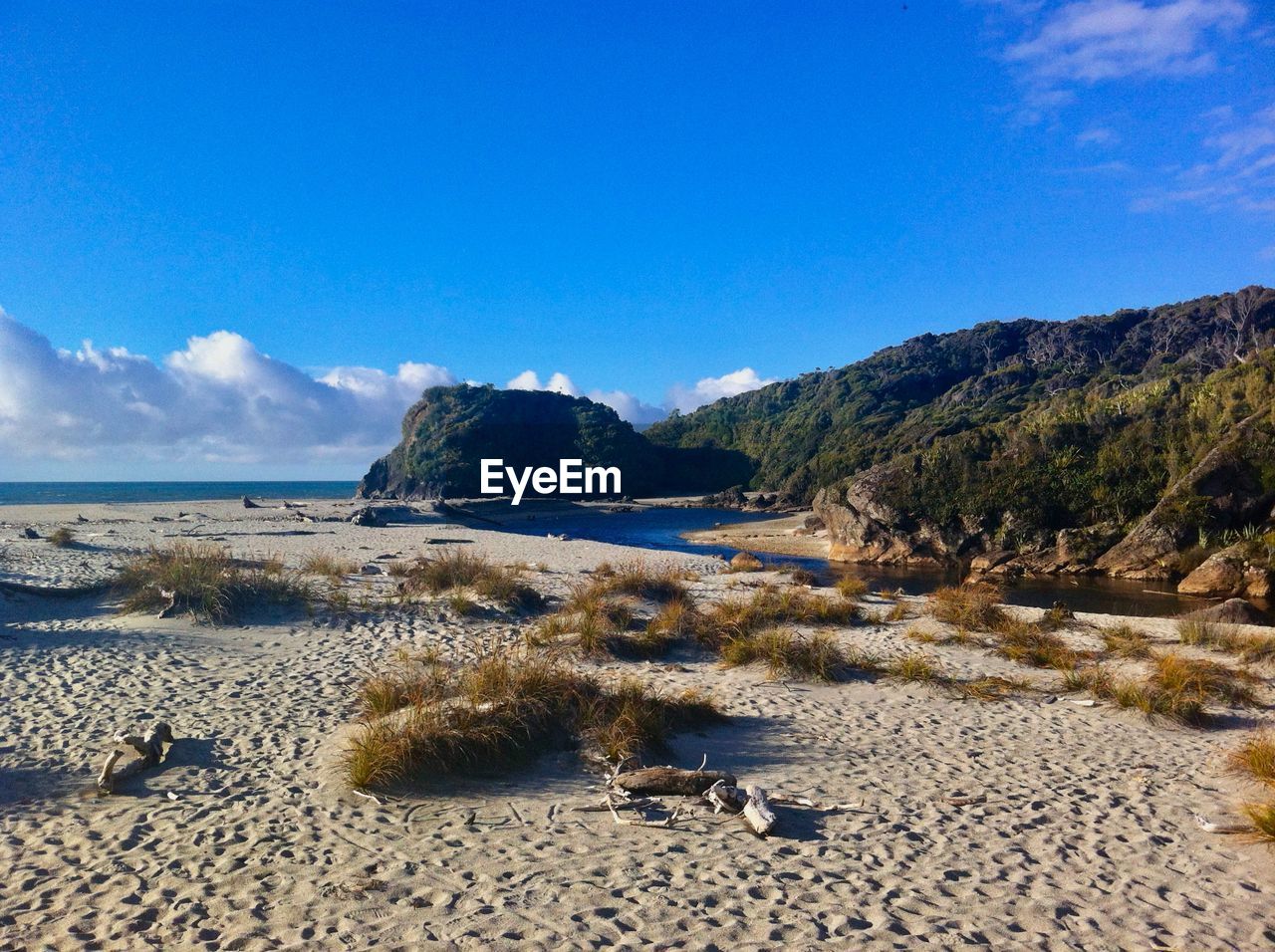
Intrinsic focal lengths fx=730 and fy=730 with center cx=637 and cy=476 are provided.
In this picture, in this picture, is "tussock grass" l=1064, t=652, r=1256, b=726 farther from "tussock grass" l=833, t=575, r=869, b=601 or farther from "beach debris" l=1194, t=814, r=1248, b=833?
"tussock grass" l=833, t=575, r=869, b=601

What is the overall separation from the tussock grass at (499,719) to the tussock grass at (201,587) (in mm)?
5723

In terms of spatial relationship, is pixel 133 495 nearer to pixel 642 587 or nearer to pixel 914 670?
pixel 642 587

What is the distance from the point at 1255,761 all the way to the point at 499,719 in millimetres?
7212

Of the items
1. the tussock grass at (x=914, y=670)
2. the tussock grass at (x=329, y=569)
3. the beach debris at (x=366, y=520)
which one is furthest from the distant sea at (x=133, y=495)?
the tussock grass at (x=914, y=670)

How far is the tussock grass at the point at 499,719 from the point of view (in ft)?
20.6

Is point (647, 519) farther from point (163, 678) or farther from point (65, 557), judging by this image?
point (163, 678)

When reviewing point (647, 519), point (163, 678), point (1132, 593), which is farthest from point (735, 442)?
point (163, 678)

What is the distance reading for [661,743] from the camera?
723 centimetres

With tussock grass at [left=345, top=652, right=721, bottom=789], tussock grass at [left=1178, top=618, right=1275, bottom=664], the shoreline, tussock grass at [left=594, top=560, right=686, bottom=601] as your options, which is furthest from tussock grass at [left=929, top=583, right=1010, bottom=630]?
the shoreline

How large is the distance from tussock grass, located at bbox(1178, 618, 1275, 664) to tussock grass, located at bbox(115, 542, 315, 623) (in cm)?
1578

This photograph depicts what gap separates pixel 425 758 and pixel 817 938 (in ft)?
11.6

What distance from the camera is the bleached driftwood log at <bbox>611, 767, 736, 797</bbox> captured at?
620cm

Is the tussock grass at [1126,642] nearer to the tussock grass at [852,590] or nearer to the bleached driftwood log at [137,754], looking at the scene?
the tussock grass at [852,590]

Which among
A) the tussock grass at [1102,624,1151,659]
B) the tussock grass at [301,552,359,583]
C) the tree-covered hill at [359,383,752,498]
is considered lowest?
the tussock grass at [1102,624,1151,659]
